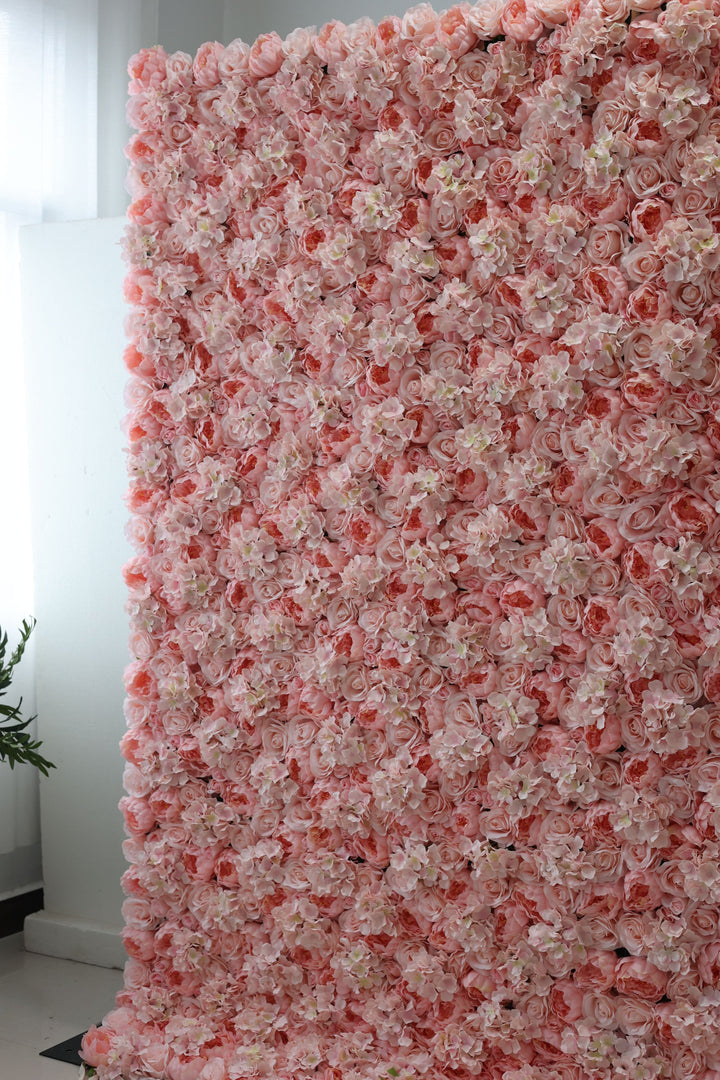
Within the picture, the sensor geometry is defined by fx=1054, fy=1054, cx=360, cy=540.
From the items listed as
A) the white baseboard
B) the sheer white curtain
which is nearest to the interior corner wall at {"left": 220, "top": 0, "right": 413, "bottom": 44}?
the sheer white curtain

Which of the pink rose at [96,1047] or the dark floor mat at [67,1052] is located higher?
the pink rose at [96,1047]

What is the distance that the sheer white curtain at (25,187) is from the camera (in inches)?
106

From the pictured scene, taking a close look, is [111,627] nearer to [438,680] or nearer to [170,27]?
[438,680]

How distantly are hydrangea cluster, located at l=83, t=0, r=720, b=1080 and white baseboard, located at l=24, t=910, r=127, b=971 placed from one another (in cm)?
39

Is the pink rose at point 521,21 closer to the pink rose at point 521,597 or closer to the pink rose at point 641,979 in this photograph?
the pink rose at point 521,597

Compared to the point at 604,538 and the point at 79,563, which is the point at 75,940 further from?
the point at 604,538

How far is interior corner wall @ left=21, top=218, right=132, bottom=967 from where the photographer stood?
2.66 metres

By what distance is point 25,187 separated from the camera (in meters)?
2.76

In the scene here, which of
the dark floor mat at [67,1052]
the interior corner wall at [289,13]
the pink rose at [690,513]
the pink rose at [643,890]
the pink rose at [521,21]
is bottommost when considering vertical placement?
the dark floor mat at [67,1052]

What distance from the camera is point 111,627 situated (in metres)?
2.69

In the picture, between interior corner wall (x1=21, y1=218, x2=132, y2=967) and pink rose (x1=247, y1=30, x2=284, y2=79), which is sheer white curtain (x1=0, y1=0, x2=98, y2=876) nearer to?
interior corner wall (x1=21, y1=218, x2=132, y2=967)

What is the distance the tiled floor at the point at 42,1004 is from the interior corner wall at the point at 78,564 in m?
0.05

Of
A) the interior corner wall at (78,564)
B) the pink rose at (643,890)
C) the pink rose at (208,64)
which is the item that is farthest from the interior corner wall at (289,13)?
the pink rose at (643,890)

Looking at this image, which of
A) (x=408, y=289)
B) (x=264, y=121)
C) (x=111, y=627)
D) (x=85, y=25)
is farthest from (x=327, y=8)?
(x=111, y=627)
